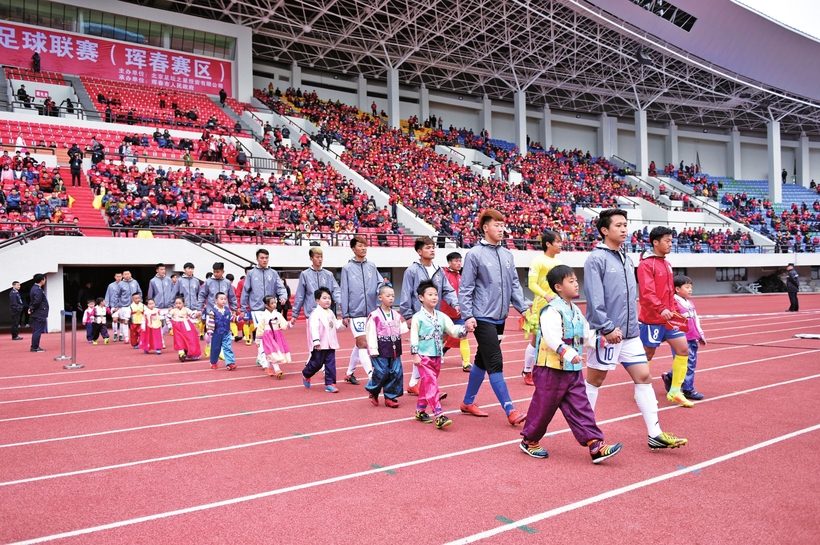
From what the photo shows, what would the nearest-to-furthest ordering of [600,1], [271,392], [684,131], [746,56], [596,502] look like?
[596,502] < [271,392] < [600,1] < [746,56] < [684,131]

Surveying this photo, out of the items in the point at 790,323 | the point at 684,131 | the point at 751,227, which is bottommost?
the point at 790,323

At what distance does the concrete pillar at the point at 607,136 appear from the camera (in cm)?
5284

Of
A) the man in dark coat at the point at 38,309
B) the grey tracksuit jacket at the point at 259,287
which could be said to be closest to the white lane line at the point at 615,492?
the grey tracksuit jacket at the point at 259,287

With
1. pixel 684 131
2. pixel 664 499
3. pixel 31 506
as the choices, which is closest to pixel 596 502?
pixel 664 499

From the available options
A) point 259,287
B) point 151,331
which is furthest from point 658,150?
point 259,287

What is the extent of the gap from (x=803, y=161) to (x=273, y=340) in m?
62.1

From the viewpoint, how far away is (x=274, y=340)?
975 centimetres

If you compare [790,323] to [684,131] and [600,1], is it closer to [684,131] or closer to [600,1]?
[600,1]

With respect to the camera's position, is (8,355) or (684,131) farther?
(684,131)

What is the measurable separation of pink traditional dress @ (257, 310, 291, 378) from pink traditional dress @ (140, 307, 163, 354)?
15.6 ft

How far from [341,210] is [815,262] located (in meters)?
32.1

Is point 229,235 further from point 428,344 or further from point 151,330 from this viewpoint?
point 428,344

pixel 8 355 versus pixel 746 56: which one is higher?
pixel 746 56

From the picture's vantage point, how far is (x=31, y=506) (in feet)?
14.0
